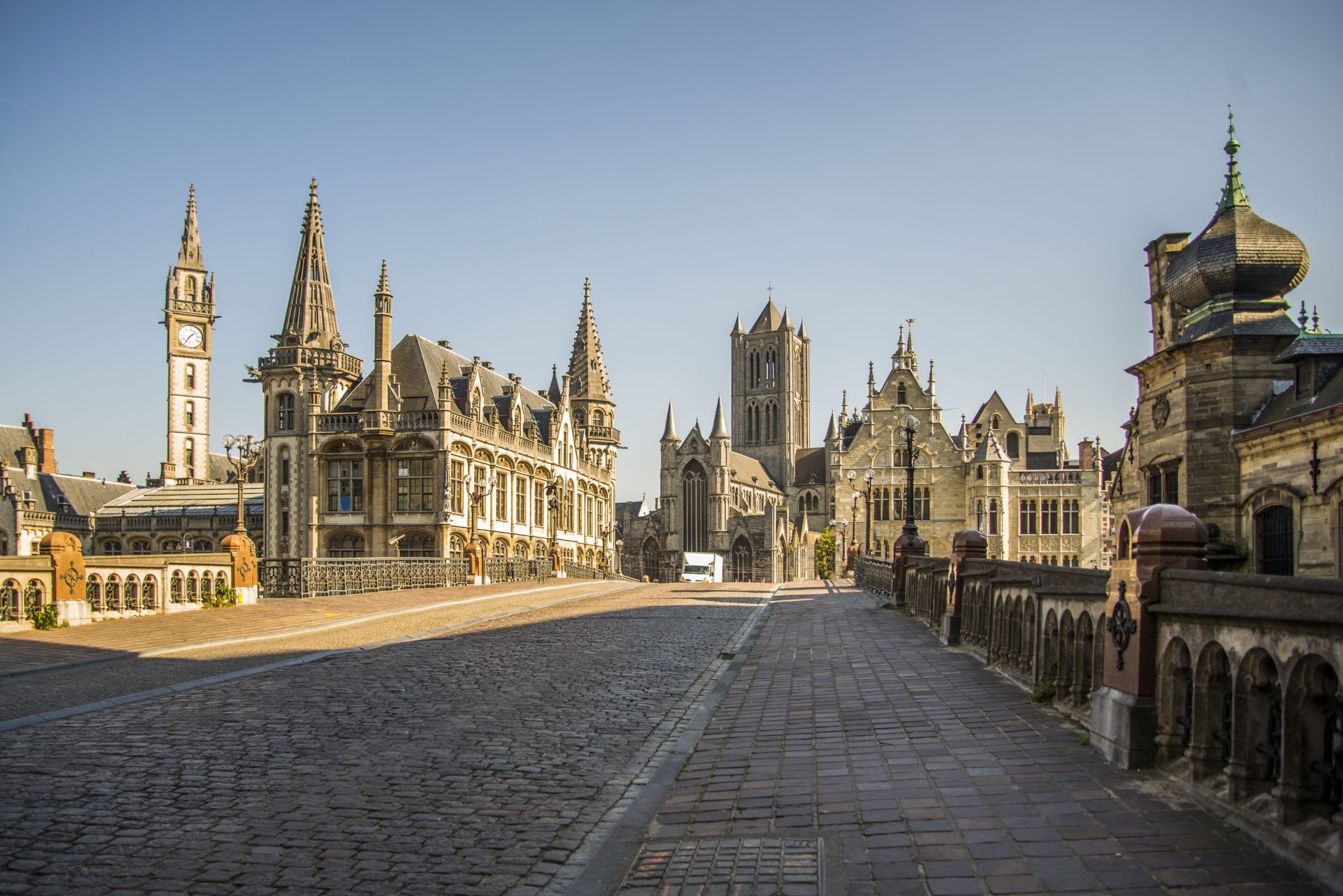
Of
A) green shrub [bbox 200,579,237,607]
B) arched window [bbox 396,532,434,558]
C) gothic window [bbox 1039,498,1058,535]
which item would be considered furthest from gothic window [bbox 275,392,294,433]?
gothic window [bbox 1039,498,1058,535]

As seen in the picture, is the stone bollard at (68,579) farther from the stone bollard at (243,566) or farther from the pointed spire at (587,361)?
the pointed spire at (587,361)

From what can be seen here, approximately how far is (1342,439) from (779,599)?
1430cm

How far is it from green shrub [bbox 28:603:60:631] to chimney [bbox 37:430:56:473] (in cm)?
7206

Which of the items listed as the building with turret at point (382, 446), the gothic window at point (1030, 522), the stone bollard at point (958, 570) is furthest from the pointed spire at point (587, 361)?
the stone bollard at point (958, 570)

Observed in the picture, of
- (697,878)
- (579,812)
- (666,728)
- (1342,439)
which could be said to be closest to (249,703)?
(666,728)

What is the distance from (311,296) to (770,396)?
7064cm

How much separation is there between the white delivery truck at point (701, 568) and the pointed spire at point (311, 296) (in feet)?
79.2

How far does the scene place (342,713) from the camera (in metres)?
9.21

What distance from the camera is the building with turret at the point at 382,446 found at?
1892 inches

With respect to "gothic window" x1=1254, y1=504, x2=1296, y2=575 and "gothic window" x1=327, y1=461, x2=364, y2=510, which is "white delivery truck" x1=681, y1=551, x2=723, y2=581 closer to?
"gothic window" x1=327, y1=461, x2=364, y2=510

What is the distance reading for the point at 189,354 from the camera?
9606 centimetres

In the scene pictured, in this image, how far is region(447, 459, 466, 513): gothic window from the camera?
157 feet

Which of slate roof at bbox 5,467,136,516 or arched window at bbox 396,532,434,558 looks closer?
arched window at bbox 396,532,434,558

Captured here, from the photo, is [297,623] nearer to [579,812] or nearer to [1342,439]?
[579,812]
